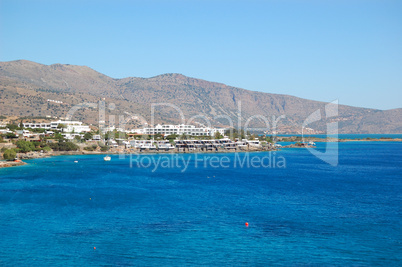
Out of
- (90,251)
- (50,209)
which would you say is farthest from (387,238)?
(50,209)

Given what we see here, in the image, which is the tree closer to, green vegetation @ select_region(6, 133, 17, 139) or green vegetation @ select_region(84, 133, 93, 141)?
green vegetation @ select_region(6, 133, 17, 139)

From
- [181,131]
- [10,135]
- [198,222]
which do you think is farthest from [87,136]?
[198,222]

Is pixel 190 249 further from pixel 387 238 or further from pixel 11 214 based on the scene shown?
pixel 11 214

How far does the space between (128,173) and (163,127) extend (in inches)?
3170

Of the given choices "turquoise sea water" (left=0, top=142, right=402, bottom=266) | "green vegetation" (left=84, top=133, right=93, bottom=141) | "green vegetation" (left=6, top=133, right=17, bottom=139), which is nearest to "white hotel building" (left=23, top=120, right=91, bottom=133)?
"green vegetation" (left=84, top=133, right=93, bottom=141)

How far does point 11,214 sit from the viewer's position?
3059 centimetres

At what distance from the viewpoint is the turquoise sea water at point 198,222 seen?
21.6m

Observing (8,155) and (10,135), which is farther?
(10,135)

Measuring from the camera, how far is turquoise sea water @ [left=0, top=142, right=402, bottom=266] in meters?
21.6

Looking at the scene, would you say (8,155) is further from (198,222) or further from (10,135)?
(198,222)

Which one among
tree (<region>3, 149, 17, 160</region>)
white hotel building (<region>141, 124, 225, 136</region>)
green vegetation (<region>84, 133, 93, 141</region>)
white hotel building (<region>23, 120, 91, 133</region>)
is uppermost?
white hotel building (<region>23, 120, 91, 133</region>)

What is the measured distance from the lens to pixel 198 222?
2814 cm

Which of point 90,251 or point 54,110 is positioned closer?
point 90,251

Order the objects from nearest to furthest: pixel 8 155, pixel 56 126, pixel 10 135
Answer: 1. pixel 8 155
2. pixel 10 135
3. pixel 56 126
